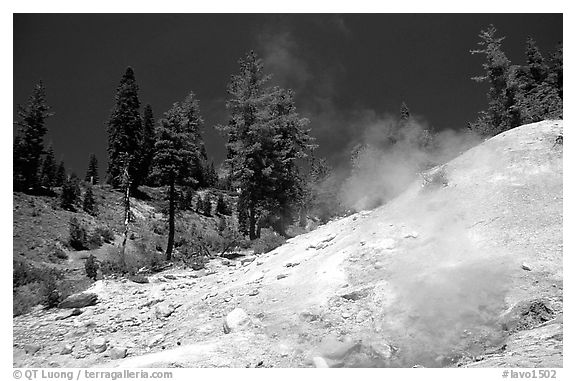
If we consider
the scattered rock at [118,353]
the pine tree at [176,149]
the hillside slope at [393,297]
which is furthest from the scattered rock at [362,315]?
the pine tree at [176,149]

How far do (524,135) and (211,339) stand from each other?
1474 cm

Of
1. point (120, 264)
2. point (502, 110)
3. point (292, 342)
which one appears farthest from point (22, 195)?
point (502, 110)

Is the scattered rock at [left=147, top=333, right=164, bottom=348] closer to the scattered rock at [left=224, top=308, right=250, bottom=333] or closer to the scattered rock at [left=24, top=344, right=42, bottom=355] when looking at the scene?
the scattered rock at [left=224, top=308, right=250, bottom=333]

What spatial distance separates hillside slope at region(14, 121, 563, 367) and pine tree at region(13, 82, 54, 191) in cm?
3420

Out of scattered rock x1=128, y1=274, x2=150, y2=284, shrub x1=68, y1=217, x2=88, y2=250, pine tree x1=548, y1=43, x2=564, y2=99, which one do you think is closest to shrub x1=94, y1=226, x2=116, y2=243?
shrub x1=68, y1=217, x2=88, y2=250

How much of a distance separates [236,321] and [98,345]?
3.62 m

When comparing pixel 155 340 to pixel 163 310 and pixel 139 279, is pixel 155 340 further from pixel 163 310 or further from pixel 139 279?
pixel 139 279

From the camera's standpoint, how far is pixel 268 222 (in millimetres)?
26469

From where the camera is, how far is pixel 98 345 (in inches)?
413

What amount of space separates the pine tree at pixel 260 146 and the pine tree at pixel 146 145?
3039cm

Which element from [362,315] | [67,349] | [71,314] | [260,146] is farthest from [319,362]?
[260,146]

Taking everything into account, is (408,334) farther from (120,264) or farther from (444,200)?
(120,264)

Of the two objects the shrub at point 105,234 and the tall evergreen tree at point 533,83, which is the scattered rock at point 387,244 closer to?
the tall evergreen tree at point 533,83

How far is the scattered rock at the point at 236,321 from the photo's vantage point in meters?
10.2
